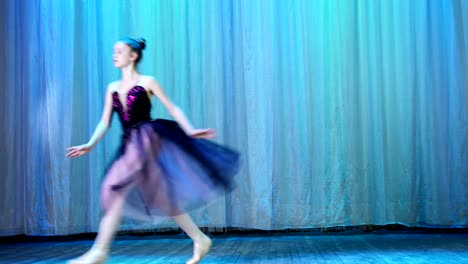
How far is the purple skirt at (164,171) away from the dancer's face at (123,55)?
0.31 meters

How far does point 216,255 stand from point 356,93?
1.92m

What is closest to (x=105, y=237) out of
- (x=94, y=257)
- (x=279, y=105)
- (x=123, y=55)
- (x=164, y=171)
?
(x=94, y=257)

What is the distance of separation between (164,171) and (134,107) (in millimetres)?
340

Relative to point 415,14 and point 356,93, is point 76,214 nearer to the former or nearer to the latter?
point 356,93

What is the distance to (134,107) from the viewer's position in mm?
2600

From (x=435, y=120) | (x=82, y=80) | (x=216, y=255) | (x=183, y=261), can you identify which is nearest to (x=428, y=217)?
(x=435, y=120)

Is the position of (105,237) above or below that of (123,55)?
below

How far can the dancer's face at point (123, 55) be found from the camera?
8.70 ft

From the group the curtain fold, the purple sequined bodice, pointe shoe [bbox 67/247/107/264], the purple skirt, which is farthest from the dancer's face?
the curtain fold

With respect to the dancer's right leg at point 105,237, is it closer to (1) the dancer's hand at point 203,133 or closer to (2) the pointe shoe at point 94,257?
(2) the pointe shoe at point 94,257

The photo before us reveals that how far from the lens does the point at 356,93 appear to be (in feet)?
14.7

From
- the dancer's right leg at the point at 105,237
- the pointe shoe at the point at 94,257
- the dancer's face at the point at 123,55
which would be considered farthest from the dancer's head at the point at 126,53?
the pointe shoe at the point at 94,257

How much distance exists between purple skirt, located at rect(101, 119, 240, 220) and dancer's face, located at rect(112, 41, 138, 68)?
31 centimetres

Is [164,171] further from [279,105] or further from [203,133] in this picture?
[279,105]
